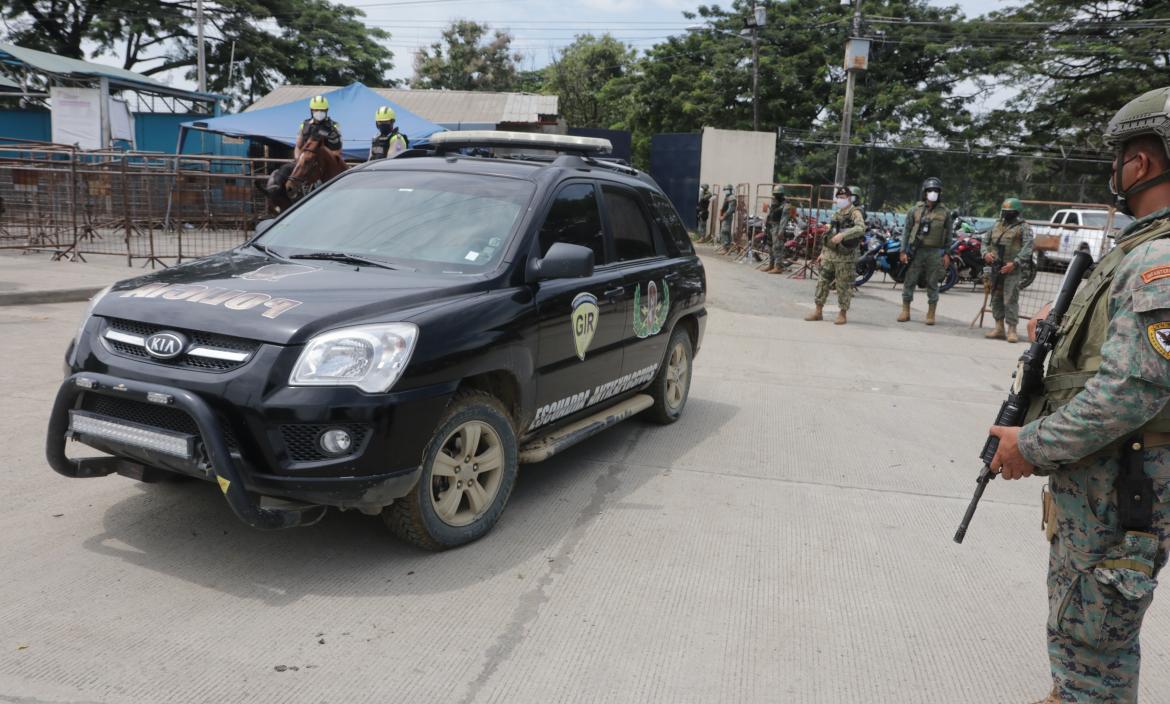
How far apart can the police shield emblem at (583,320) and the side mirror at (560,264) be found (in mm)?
397

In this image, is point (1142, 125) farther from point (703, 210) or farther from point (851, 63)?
point (703, 210)

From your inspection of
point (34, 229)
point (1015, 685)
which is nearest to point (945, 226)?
point (1015, 685)

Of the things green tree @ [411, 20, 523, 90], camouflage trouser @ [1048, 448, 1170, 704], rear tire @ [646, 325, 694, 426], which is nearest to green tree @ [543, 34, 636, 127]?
green tree @ [411, 20, 523, 90]

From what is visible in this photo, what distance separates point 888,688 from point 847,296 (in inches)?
379

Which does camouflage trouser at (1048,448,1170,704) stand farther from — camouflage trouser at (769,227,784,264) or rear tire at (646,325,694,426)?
camouflage trouser at (769,227,784,264)

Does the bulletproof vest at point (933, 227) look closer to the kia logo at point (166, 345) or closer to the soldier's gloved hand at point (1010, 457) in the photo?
the soldier's gloved hand at point (1010, 457)

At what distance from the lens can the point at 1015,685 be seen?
3.12m

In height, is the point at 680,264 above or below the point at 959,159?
below

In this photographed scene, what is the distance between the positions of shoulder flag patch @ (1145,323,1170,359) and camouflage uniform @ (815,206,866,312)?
9.72 metres

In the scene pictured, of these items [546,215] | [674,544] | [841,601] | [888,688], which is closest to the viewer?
[888,688]

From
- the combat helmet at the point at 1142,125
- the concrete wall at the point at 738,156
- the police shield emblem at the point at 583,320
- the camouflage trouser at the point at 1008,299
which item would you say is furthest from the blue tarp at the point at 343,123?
the combat helmet at the point at 1142,125

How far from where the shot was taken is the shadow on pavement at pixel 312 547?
140 inches

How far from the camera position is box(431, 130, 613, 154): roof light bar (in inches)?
215

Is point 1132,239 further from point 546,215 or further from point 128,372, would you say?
point 128,372
